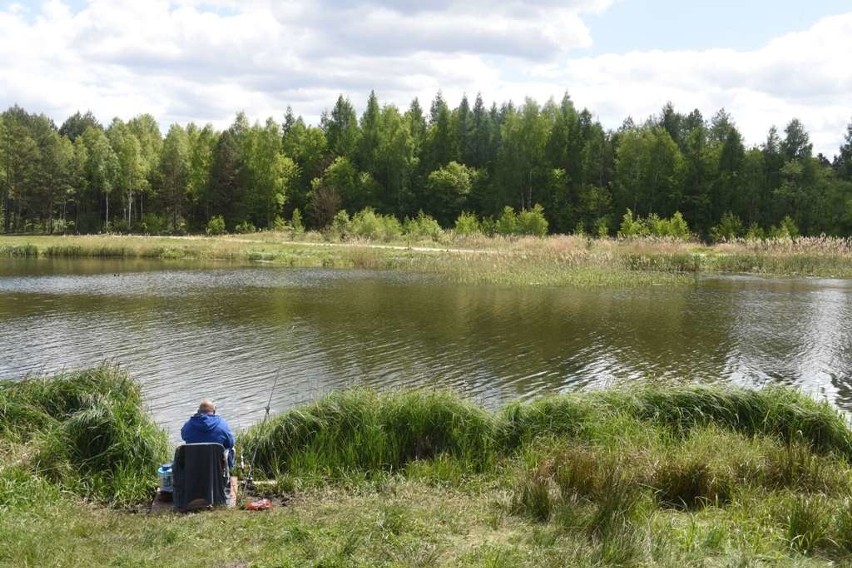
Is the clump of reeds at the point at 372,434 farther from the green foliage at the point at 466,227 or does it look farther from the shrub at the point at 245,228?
the shrub at the point at 245,228

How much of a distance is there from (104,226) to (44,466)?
8728cm

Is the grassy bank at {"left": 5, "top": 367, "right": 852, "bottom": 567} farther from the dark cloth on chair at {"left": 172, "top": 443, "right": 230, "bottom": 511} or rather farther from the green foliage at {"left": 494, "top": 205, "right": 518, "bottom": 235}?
the green foliage at {"left": 494, "top": 205, "right": 518, "bottom": 235}

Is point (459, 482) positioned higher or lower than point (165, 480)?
lower

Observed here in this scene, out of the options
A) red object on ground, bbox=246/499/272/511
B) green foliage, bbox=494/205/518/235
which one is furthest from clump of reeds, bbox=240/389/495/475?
green foliage, bbox=494/205/518/235

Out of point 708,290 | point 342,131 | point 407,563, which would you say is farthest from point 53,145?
point 407,563

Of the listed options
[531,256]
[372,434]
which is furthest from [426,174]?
[372,434]

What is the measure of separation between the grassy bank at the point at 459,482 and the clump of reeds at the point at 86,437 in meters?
0.03

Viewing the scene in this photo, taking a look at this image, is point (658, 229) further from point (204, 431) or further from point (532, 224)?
point (204, 431)

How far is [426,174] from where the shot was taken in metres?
93.3

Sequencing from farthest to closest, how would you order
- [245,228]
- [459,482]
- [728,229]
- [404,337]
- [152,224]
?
[152,224] → [245,228] → [728,229] → [404,337] → [459,482]

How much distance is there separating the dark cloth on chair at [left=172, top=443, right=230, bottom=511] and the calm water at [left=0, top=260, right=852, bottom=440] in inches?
182

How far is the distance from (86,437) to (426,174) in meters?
85.5

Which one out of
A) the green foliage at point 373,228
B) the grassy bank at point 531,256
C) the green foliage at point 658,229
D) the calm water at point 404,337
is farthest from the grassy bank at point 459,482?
the green foliage at point 373,228

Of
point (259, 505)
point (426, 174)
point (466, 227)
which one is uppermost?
point (426, 174)
